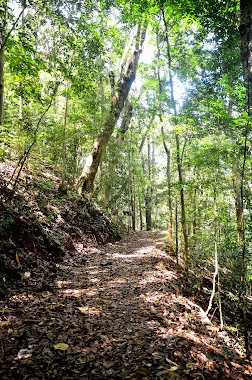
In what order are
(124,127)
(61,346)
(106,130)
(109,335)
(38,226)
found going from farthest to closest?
1. (124,127)
2. (106,130)
3. (38,226)
4. (109,335)
5. (61,346)

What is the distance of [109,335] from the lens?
3758 millimetres

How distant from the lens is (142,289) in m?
5.76

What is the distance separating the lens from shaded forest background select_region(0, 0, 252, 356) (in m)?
6.18

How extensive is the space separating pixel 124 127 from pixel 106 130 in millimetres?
4495

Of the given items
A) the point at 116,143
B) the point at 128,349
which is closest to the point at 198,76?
the point at 116,143

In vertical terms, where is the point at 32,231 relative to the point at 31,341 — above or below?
above

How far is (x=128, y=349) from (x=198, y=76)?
1406cm

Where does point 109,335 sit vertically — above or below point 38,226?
below

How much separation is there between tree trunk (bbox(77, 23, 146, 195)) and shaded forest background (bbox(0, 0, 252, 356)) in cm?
5

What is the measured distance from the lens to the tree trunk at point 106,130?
1236cm

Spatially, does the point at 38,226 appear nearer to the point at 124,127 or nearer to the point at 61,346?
the point at 61,346

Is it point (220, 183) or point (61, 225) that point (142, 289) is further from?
point (61, 225)

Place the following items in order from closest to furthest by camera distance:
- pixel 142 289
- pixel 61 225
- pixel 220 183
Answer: pixel 142 289 → pixel 220 183 → pixel 61 225

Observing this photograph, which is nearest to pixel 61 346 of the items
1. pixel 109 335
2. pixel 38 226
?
pixel 109 335
